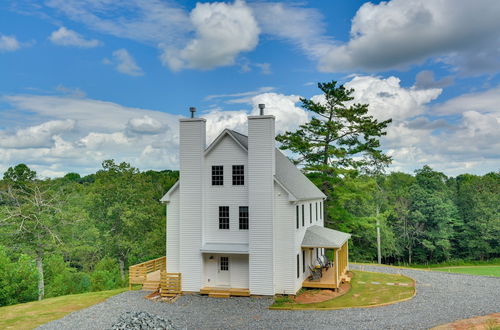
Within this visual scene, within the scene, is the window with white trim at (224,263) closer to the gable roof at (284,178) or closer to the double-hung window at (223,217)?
the double-hung window at (223,217)

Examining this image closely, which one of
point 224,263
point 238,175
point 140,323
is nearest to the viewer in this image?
point 140,323

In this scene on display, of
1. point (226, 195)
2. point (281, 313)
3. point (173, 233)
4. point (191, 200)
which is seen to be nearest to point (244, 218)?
point (226, 195)

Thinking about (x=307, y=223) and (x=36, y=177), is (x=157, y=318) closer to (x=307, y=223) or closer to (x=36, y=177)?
(x=307, y=223)

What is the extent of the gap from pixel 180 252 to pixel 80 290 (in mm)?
18274

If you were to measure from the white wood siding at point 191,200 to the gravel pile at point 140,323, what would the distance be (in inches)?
257

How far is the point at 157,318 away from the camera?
1244 cm

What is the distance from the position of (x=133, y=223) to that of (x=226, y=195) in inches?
656

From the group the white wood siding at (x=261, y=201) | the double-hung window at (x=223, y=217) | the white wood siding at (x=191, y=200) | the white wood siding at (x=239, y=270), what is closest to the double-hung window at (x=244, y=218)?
the white wood siding at (x=261, y=201)

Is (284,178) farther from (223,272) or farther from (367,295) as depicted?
(367,295)

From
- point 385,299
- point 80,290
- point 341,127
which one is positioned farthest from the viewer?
point 80,290

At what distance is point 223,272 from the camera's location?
19.3 m

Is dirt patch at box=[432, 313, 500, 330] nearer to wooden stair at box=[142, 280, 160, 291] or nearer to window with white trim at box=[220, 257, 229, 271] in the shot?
window with white trim at box=[220, 257, 229, 271]

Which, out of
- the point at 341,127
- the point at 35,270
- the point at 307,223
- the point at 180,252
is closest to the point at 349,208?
the point at 341,127

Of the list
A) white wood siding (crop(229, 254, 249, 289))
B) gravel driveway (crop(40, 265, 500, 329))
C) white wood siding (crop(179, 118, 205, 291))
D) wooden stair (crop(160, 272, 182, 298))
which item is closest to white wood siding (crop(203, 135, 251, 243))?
white wood siding (crop(179, 118, 205, 291))
